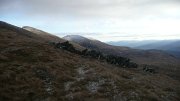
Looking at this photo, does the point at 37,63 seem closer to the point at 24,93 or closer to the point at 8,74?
the point at 8,74

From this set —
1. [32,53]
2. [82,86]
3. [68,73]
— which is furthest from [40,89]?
[32,53]

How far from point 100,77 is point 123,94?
7638mm

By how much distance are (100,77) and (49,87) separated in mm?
9401

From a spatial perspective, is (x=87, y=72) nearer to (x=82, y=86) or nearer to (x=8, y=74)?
(x=82, y=86)

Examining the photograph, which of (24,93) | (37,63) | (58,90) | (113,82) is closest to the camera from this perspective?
(24,93)

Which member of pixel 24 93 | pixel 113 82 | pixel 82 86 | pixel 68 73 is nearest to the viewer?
pixel 24 93

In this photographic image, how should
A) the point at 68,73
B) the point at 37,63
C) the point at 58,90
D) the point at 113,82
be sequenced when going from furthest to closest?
the point at 37,63
the point at 68,73
the point at 113,82
the point at 58,90

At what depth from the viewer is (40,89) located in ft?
105

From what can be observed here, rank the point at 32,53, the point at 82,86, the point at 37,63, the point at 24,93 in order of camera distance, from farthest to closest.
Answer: the point at 32,53 → the point at 37,63 → the point at 82,86 → the point at 24,93

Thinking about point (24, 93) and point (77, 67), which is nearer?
point (24, 93)

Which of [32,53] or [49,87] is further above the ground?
[32,53]

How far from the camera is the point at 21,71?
1521 inches

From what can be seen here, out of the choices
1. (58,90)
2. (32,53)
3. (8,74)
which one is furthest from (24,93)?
(32,53)

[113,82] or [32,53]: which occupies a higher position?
[32,53]
